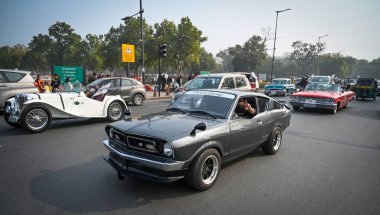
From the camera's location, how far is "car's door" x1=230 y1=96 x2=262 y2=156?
4359 millimetres

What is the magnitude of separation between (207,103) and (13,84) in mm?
9749

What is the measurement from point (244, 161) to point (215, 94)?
1.59m

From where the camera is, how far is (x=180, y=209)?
3336mm

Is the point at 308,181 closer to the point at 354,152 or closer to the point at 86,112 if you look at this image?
the point at 354,152

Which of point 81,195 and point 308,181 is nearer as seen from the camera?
point 81,195

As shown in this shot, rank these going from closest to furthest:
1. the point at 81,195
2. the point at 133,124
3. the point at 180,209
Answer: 1. the point at 180,209
2. the point at 81,195
3. the point at 133,124

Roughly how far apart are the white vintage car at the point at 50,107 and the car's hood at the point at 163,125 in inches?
177

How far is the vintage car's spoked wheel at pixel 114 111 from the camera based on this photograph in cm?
914

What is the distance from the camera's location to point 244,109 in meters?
4.87

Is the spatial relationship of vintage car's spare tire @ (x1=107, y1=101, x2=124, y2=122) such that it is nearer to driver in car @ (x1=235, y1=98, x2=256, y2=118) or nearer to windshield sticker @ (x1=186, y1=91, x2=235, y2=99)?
windshield sticker @ (x1=186, y1=91, x2=235, y2=99)

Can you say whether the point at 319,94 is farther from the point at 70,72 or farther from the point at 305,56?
the point at 305,56

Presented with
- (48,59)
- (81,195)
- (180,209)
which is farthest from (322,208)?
(48,59)

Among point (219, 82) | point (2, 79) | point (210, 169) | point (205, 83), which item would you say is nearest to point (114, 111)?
point (205, 83)

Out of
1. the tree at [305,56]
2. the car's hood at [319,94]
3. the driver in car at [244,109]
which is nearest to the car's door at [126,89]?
the car's hood at [319,94]
